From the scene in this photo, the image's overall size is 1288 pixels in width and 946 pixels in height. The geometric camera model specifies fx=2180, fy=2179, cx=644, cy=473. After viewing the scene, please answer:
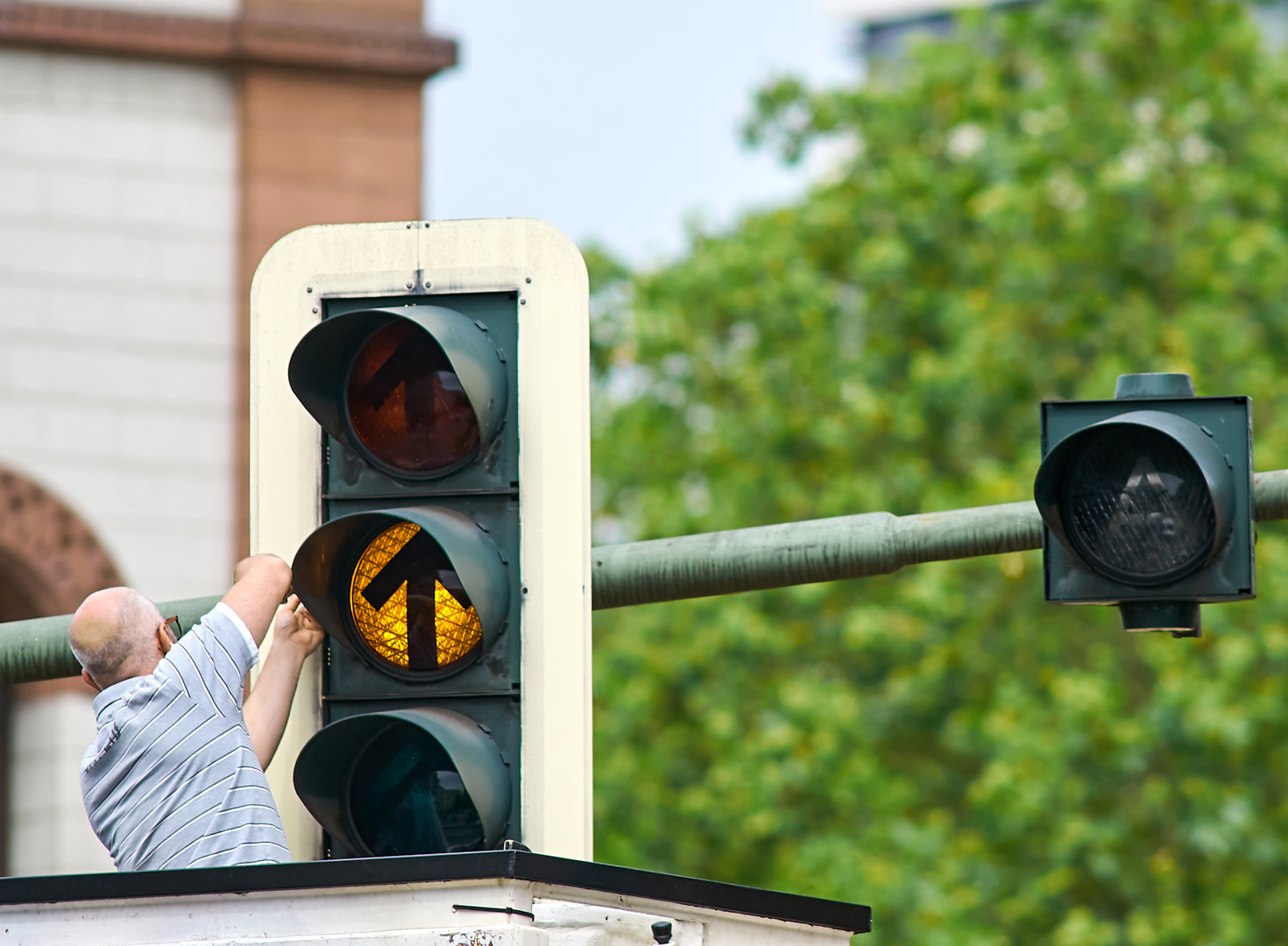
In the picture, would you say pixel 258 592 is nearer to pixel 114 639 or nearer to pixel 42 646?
pixel 114 639

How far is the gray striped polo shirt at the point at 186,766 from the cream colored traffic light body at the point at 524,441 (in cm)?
21

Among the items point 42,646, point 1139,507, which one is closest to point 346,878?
point 42,646

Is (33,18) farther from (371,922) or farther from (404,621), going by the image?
(371,922)

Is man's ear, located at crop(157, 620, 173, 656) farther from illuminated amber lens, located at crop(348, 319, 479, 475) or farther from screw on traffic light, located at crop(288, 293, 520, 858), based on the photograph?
illuminated amber lens, located at crop(348, 319, 479, 475)

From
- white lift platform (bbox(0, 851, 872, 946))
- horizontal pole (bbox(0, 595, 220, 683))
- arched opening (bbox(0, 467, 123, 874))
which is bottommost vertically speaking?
white lift platform (bbox(0, 851, 872, 946))

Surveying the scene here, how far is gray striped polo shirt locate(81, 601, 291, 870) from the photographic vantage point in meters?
4.10

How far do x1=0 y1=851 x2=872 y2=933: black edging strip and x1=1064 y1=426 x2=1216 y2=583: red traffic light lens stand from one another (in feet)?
4.25

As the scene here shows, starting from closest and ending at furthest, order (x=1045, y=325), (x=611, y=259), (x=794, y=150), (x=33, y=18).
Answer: (x=33, y=18) → (x=1045, y=325) → (x=794, y=150) → (x=611, y=259)

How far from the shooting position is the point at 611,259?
2464 cm

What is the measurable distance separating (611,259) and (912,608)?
845 centimetres

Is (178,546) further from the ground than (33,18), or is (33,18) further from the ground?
(33,18)

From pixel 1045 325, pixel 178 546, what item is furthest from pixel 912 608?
pixel 178 546

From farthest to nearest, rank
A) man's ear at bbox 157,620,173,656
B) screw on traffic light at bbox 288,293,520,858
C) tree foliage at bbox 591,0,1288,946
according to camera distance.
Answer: tree foliage at bbox 591,0,1288,946 → man's ear at bbox 157,620,173,656 → screw on traffic light at bbox 288,293,520,858

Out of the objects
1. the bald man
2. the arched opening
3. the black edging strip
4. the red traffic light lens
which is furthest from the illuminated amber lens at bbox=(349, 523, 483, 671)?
the arched opening
